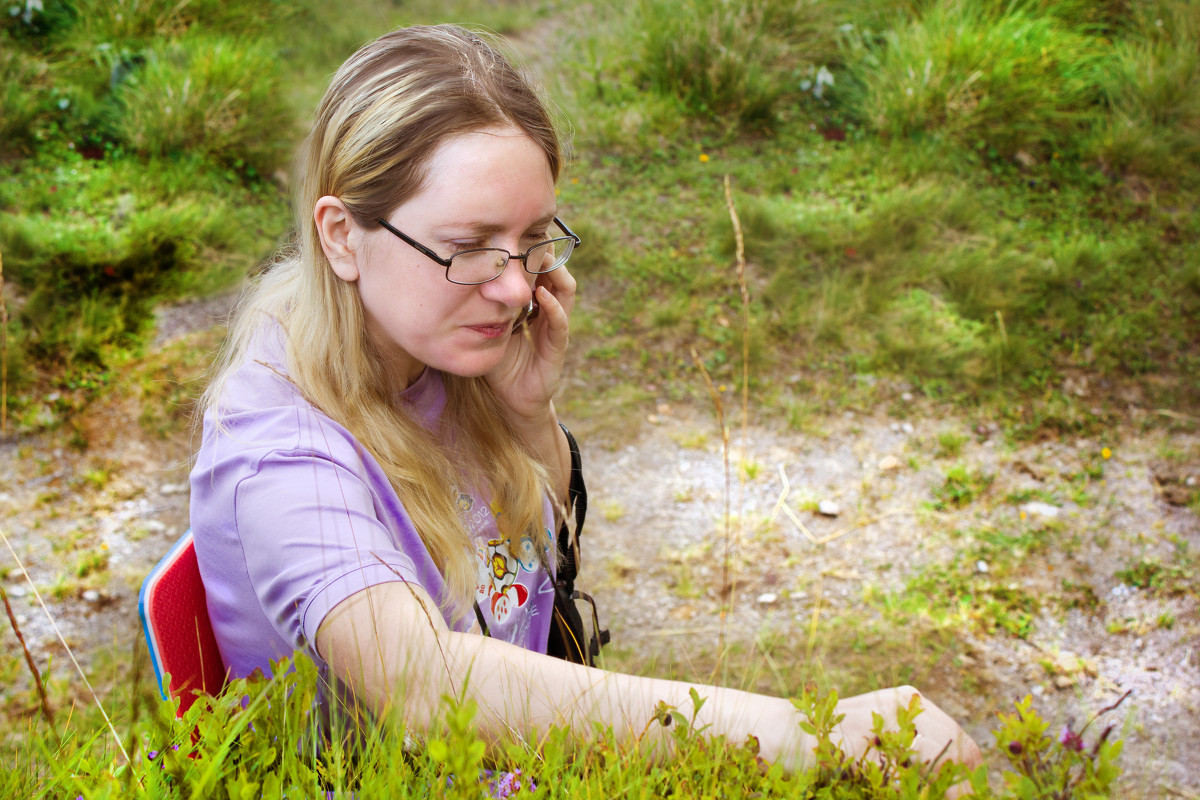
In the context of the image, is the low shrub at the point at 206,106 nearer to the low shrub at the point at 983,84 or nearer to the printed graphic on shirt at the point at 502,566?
the low shrub at the point at 983,84

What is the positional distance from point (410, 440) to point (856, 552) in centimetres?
273

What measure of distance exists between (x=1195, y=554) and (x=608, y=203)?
154 inches

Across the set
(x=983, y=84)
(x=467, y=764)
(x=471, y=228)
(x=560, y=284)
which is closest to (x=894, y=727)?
(x=467, y=764)

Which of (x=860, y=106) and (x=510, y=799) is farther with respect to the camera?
(x=860, y=106)

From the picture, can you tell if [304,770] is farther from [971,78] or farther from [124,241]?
[971,78]

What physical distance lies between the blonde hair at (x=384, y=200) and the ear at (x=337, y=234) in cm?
3

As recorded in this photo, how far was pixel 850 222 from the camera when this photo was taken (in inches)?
217

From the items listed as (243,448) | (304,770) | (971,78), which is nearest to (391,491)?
(243,448)

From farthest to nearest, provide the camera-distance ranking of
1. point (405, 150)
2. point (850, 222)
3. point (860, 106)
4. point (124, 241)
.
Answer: point (860, 106), point (850, 222), point (124, 241), point (405, 150)

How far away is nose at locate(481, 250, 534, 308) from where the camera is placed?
5.48ft

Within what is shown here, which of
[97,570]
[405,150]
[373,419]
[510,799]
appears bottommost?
[97,570]

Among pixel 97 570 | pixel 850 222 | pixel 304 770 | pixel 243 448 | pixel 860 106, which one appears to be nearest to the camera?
pixel 304 770

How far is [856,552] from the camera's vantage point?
12.7 ft

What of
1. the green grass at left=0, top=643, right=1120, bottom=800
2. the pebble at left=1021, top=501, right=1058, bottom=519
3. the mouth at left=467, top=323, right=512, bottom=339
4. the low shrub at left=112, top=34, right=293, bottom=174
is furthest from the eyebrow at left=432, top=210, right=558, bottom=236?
the low shrub at left=112, top=34, right=293, bottom=174
